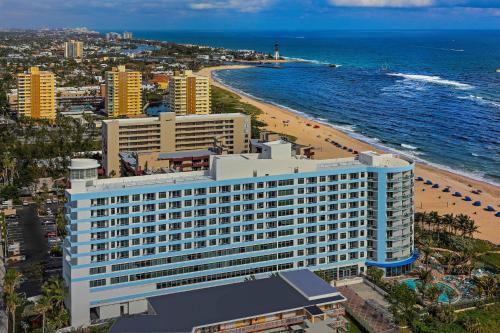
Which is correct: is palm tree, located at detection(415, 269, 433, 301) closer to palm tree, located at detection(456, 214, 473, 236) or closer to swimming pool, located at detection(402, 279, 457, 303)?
swimming pool, located at detection(402, 279, 457, 303)

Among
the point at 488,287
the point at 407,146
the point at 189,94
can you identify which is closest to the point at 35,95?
the point at 189,94

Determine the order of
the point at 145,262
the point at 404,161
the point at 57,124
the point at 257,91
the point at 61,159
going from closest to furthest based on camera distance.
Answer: the point at 145,262 → the point at 404,161 → the point at 61,159 → the point at 57,124 → the point at 257,91

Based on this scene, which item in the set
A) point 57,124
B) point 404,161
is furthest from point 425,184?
point 57,124

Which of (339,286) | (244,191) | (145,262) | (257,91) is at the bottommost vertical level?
(339,286)

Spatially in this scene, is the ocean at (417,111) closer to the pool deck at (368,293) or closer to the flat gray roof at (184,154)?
the flat gray roof at (184,154)

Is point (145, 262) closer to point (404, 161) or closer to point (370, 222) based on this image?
point (370, 222)

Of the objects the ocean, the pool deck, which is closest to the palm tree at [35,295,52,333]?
the pool deck
